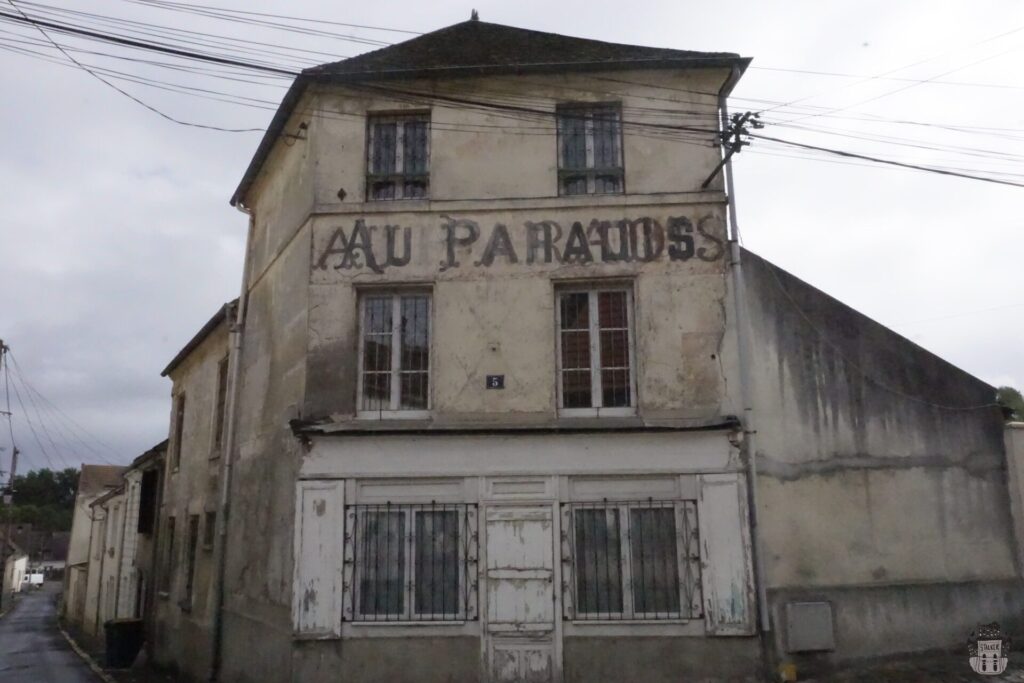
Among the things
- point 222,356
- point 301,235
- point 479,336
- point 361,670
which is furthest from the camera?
point 222,356

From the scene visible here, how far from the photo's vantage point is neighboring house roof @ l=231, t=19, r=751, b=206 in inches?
464

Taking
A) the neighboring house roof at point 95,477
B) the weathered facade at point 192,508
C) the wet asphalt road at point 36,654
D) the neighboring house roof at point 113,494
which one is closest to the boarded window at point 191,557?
the weathered facade at point 192,508

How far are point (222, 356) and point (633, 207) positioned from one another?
897 cm

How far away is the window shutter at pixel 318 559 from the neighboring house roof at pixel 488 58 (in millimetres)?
5447

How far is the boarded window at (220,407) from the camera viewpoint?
16078 mm

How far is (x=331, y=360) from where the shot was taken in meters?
11.5

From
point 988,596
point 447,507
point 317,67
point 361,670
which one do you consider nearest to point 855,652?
point 988,596

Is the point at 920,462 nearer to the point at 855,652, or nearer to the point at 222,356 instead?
the point at 855,652

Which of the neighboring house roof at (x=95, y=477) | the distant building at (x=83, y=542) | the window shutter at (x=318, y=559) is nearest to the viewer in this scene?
the window shutter at (x=318, y=559)

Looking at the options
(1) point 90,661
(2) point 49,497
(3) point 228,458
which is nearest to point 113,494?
(1) point 90,661

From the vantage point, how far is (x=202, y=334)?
17875mm

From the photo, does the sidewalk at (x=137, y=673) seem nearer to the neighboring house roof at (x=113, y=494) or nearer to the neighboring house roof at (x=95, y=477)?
the neighboring house roof at (x=113, y=494)

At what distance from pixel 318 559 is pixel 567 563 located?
121 inches

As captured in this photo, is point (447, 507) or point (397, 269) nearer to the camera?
point (447, 507)
